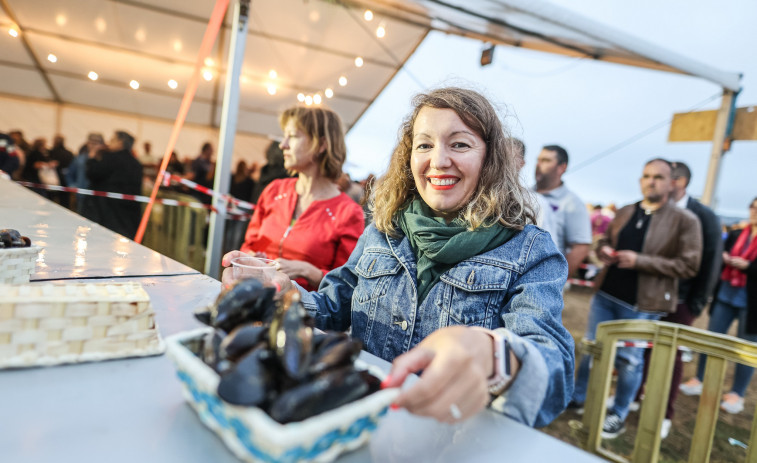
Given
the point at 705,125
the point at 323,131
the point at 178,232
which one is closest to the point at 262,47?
the point at 178,232

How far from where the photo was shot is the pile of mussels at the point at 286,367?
0.44 metres

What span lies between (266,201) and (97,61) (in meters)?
6.76

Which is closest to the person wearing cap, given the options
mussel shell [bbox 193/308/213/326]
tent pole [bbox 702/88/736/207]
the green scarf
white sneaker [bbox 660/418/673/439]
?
the green scarf

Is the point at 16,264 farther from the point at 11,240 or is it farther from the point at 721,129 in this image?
the point at 721,129

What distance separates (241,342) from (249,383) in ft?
0.24

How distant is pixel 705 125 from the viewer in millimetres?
5586

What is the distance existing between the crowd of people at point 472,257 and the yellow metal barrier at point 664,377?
387 mm

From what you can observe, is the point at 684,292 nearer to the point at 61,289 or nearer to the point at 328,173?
the point at 328,173

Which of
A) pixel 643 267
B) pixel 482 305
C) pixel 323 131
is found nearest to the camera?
pixel 482 305

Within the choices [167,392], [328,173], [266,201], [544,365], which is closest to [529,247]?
[544,365]

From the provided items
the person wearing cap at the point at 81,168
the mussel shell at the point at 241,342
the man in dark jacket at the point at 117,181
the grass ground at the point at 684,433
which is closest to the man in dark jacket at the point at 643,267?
the grass ground at the point at 684,433

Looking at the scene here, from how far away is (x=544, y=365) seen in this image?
802 mm

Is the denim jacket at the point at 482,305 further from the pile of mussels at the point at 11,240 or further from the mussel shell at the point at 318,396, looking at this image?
the pile of mussels at the point at 11,240

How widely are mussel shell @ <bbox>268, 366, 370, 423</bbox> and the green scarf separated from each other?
0.75 m
